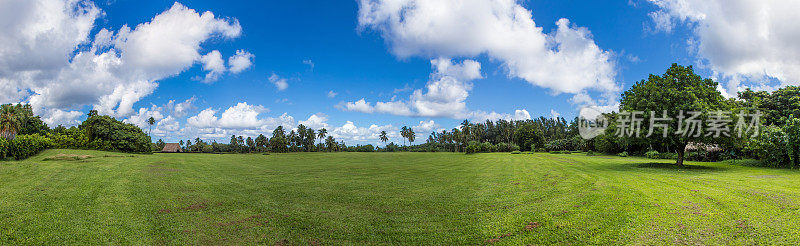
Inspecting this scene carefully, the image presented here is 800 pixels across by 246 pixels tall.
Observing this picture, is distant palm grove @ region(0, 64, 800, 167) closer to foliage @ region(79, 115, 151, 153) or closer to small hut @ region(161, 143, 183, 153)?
foliage @ region(79, 115, 151, 153)

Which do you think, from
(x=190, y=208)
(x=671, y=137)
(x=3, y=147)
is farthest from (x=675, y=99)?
(x=3, y=147)

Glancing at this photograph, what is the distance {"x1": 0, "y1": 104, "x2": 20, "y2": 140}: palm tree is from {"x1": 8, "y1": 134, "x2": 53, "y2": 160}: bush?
1223 cm

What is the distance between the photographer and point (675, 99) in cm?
2334

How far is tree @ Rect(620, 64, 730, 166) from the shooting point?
2250 cm

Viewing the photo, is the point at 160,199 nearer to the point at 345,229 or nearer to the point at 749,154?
the point at 345,229

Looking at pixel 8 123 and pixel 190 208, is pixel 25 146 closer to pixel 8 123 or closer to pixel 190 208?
pixel 8 123

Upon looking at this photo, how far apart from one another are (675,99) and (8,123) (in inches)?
2811

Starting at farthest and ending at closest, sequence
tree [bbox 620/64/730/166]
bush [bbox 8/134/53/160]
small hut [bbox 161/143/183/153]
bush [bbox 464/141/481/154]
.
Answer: small hut [bbox 161/143/183/153] → bush [bbox 464/141/481/154] → bush [bbox 8/134/53/160] → tree [bbox 620/64/730/166]

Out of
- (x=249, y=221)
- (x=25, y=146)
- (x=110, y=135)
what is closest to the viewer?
(x=249, y=221)

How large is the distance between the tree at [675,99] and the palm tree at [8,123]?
68.0 m

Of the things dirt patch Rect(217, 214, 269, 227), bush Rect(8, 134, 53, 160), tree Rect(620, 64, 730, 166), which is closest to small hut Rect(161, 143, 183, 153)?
bush Rect(8, 134, 53, 160)

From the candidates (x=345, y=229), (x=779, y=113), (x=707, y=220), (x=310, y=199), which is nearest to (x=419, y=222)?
(x=345, y=229)

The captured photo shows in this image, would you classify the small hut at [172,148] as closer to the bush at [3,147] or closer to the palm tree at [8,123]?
the palm tree at [8,123]

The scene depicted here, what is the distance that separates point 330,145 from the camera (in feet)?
413
